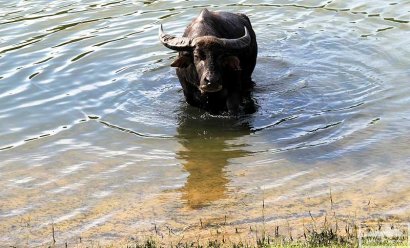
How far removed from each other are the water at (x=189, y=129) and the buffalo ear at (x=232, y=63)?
0.62 metres

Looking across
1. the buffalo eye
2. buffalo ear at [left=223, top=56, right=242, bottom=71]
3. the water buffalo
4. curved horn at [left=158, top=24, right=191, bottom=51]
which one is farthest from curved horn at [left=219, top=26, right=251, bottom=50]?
curved horn at [left=158, top=24, right=191, bottom=51]

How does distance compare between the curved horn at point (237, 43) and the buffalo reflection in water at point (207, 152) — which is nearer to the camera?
the buffalo reflection in water at point (207, 152)

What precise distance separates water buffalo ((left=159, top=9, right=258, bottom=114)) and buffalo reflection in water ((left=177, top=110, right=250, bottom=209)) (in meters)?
0.27

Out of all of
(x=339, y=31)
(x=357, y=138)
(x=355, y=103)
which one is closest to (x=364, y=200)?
(x=357, y=138)

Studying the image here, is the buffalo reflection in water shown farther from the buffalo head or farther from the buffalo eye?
the buffalo eye

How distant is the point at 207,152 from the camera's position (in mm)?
8141

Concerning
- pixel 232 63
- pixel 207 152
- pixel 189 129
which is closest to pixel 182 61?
pixel 232 63

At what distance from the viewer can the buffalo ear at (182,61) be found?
356 inches

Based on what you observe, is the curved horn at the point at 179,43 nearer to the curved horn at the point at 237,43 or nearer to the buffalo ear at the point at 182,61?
the buffalo ear at the point at 182,61

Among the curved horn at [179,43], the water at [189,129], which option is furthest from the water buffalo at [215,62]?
the water at [189,129]

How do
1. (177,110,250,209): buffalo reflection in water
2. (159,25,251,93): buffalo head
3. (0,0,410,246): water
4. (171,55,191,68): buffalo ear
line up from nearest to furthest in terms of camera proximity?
(0,0,410,246): water → (177,110,250,209): buffalo reflection in water → (159,25,251,93): buffalo head → (171,55,191,68): buffalo ear

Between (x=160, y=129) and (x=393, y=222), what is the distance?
3.58 metres

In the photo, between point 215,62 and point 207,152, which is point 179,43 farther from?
point 207,152

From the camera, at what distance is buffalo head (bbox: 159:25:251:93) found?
8.56 metres
